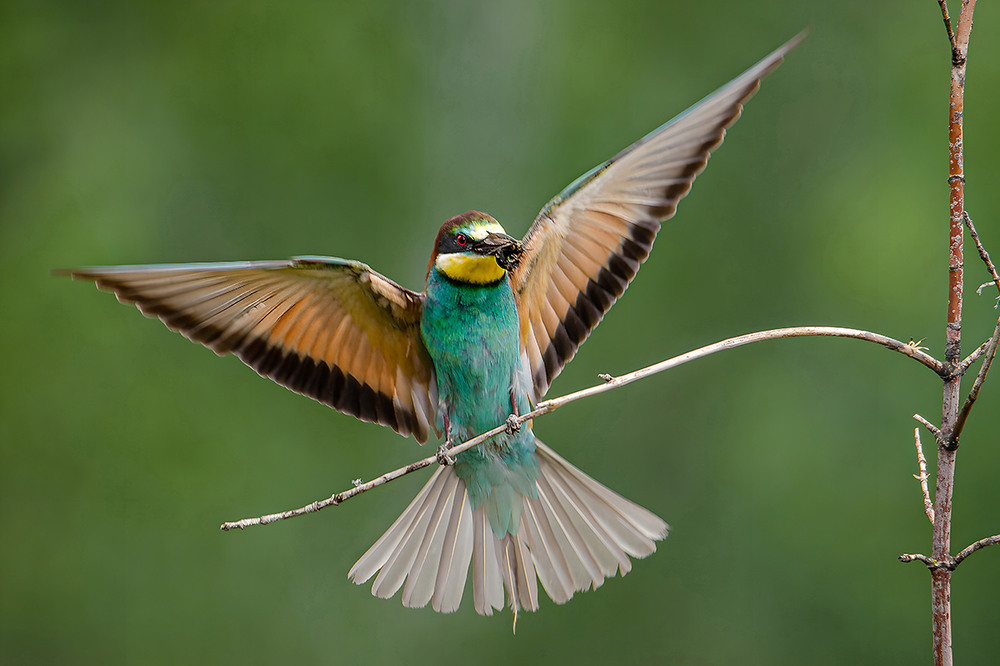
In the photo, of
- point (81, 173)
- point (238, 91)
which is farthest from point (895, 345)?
point (81, 173)

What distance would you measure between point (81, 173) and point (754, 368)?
10.2 feet

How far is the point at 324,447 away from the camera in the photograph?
4355mm

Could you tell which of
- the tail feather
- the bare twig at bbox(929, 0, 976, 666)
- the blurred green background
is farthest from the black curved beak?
the blurred green background

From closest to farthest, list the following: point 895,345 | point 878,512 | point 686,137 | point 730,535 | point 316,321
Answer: point 895,345
point 686,137
point 316,321
point 878,512
point 730,535

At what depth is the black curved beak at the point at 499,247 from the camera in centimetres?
158

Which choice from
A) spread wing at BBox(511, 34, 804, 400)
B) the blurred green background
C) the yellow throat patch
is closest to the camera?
spread wing at BBox(511, 34, 804, 400)

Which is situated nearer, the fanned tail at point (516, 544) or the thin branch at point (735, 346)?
the thin branch at point (735, 346)

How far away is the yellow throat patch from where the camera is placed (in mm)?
1615

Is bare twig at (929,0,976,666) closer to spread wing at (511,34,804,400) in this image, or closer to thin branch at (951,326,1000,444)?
thin branch at (951,326,1000,444)

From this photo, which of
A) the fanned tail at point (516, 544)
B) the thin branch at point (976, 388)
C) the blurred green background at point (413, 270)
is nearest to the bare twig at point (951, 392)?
the thin branch at point (976, 388)

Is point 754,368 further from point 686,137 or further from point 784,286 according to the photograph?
point 686,137

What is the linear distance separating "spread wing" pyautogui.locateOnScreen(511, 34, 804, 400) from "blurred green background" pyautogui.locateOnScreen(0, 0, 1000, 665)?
208cm

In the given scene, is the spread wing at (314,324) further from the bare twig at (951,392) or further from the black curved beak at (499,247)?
the bare twig at (951,392)

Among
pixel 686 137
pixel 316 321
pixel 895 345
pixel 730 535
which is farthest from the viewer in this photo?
pixel 730 535
